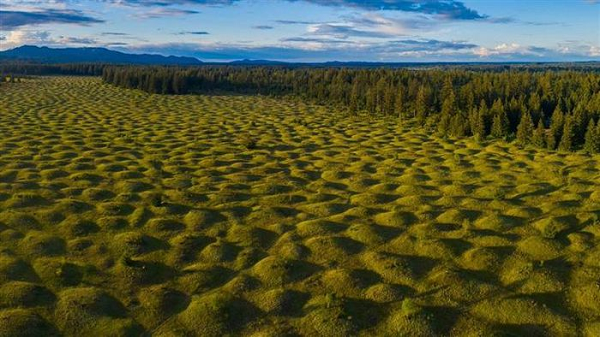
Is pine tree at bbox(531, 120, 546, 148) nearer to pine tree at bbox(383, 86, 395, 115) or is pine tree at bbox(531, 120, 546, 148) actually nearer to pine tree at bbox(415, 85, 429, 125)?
pine tree at bbox(415, 85, 429, 125)

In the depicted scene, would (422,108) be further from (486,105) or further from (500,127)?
(500,127)

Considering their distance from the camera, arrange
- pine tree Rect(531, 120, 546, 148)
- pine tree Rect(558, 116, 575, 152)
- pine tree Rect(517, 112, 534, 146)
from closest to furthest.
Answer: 1. pine tree Rect(558, 116, 575, 152)
2. pine tree Rect(531, 120, 546, 148)
3. pine tree Rect(517, 112, 534, 146)

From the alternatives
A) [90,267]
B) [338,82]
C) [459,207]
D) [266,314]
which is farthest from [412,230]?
[338,82]

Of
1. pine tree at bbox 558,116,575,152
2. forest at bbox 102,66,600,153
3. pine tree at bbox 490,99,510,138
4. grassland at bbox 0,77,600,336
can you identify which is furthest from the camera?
pine tree at bbox 490,99,510,138

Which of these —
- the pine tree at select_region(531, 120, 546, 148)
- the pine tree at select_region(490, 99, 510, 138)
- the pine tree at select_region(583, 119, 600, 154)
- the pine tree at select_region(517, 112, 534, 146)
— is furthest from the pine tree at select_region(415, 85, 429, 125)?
the pine tree at select_region(583, 119, 600, 154)

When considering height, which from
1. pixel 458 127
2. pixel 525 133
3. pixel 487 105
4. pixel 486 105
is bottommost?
pixel 458 127

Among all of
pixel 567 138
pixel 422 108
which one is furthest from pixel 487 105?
pixel 567 138

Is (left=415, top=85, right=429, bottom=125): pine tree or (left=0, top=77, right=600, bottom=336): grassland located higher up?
(left=415, top=85, right=429, bottom=125): pine tree

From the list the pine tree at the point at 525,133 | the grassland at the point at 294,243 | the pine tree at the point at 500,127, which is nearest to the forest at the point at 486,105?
the pine tree at the point at 525,133
